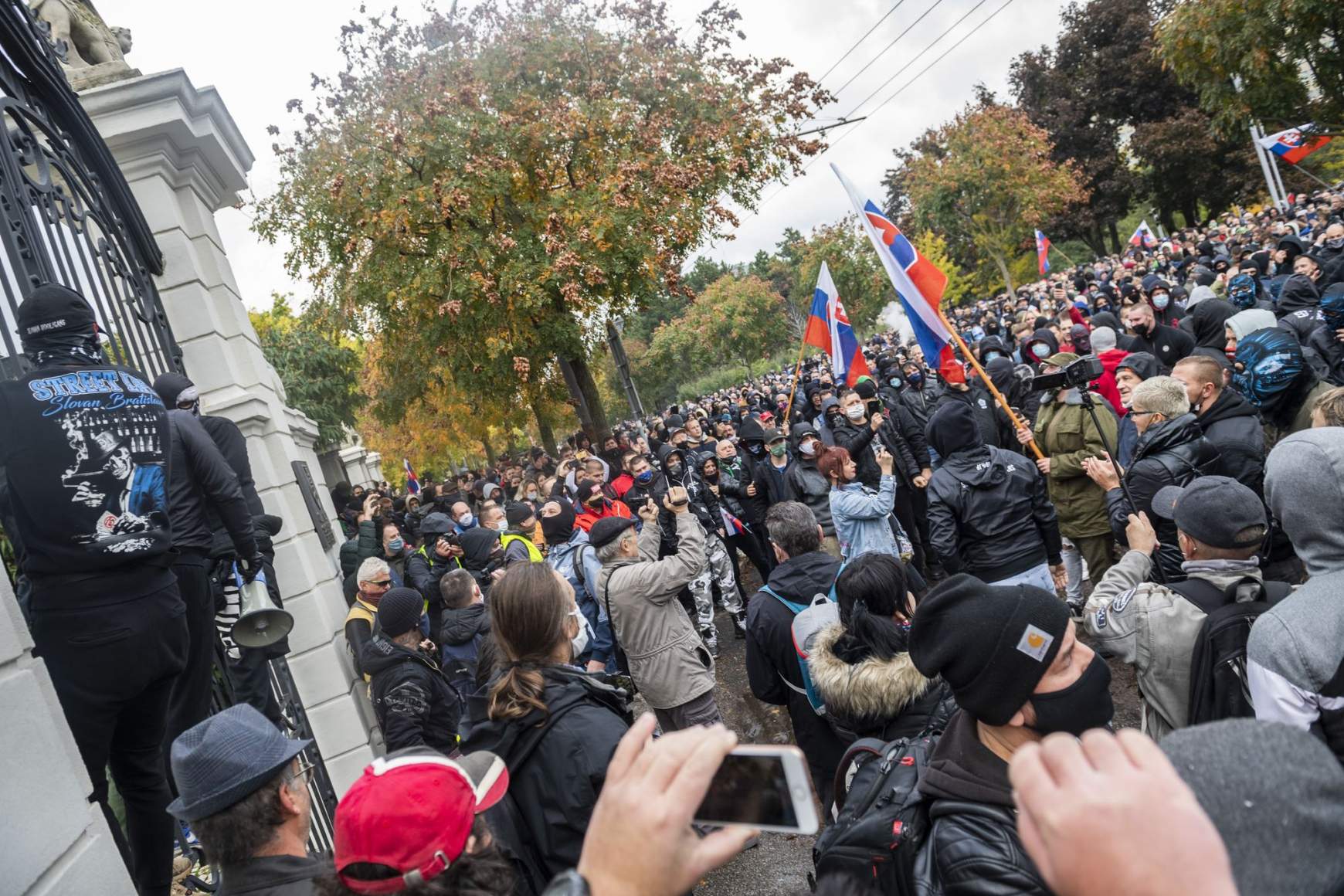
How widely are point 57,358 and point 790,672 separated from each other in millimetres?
3188

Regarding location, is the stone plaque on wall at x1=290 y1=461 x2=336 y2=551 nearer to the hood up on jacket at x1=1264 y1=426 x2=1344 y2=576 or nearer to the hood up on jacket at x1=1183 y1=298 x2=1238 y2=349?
the hood up on jacket at x1=1264 y1=426 x2=1344 y2=576

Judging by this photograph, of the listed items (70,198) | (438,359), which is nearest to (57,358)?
(70,198)

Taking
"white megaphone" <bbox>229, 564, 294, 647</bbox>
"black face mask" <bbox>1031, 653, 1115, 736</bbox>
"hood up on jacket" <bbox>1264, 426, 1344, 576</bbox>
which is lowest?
"black face mask" <bbox>1031, 653, 1115, 736</bbox>

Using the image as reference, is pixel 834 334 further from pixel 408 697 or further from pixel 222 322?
pixel 408 697

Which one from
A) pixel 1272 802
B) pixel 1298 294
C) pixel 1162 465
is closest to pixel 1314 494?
pixel 1272 802

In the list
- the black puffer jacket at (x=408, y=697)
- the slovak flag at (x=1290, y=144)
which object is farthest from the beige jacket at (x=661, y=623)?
the slovak flag at (x=1290, y=144)

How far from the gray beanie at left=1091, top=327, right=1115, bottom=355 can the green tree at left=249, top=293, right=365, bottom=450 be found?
681 inches

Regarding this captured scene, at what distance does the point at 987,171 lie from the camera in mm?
38938

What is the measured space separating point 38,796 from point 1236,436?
17.1ft

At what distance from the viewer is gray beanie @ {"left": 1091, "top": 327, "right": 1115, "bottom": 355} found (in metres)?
7.85

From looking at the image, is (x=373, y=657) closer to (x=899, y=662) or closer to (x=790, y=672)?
(x=790, y=672)

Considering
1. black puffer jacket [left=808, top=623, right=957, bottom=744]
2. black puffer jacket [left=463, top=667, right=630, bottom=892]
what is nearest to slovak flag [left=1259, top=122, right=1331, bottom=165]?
black puffer jacket [left=808, top=623, right=957, bottom=744]

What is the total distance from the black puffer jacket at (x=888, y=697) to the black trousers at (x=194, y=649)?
2740mm

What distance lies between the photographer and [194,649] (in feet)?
12.3
